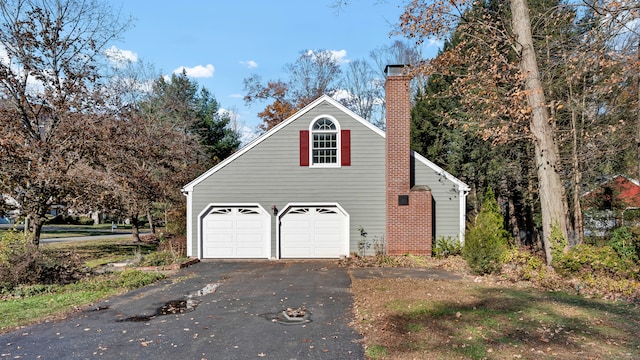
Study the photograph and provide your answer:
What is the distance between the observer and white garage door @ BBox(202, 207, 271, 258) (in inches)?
619

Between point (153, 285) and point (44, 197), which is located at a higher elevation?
point (44, 197)

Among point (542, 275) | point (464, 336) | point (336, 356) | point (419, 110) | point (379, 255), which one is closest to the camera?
point (336, 356)

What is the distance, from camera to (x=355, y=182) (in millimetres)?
15594

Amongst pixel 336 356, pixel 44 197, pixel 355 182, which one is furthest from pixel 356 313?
pixel 44 197

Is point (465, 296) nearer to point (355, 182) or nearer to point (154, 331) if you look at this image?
point (154, 331)

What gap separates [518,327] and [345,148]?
33.3 feet

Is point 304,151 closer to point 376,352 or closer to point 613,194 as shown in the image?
point 376,352

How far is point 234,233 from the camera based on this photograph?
15.8m

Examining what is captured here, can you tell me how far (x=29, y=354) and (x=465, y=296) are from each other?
7.63 metres

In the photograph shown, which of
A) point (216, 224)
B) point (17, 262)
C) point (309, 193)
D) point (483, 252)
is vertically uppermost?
point (309, 193)

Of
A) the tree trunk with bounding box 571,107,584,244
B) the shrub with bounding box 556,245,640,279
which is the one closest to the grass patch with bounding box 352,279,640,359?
the shrub with bounding box 556,245,640,279

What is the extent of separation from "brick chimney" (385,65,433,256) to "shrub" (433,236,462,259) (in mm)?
489

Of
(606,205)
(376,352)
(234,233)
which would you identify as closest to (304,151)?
(234,233)

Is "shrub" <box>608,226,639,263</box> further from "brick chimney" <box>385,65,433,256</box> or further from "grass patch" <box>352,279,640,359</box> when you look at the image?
"brick chimney" <box>385,65,433,256</box>
